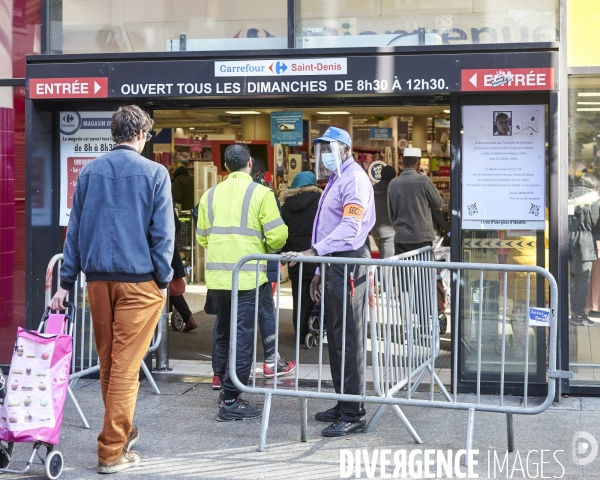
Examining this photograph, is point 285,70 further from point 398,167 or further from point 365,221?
point 398,167

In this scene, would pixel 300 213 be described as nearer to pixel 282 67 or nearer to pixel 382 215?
pixel 382 215

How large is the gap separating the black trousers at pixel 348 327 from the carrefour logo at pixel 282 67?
5.50 ft

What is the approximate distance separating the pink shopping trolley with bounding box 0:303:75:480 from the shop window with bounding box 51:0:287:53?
3.28 metres

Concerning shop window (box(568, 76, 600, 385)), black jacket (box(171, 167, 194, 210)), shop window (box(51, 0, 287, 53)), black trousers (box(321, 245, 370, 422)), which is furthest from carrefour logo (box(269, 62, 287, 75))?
black jacket (box(171, 167, 194, 210))

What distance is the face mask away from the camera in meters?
6.25

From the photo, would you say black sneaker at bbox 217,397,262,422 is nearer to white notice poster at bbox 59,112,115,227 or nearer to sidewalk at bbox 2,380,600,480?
sidewalk at bbox 2,380,600,480

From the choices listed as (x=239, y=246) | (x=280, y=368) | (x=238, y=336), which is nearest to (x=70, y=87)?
(x=239, y=246)

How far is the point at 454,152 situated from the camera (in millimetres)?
7293

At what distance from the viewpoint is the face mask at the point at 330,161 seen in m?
6.25

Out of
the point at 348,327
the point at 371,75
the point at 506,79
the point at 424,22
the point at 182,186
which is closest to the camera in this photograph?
the point at 348,327

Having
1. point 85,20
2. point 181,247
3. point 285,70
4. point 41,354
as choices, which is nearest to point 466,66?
point 285,70

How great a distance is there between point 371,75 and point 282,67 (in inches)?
26.9

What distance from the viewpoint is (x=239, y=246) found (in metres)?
6.55

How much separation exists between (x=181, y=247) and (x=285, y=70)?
7276mm
